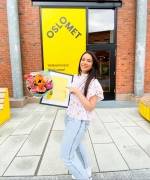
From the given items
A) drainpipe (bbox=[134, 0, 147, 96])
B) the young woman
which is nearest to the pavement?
the young woman

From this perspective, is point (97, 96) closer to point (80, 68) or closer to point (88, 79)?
point (88, 79)

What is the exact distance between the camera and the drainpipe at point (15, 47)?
825 cm

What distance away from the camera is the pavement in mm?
3516

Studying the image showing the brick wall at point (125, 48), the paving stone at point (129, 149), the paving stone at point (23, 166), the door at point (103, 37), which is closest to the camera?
the paving stone at point (23, 166)

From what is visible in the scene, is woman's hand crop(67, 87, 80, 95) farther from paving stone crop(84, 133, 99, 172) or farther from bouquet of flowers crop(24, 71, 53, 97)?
paving stone crop(84, 133, 99, 172)

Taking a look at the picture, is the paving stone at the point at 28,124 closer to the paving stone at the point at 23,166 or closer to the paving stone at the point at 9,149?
the paving stone at the point at 9,149

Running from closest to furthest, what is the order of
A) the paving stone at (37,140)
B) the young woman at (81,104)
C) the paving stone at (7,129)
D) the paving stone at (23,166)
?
the young woman at (81,104) → the paving stone at (23,166) → the paving stone at (37,140) → the paving stone at (7,129)

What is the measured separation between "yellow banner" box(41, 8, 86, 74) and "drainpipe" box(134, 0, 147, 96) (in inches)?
87.3

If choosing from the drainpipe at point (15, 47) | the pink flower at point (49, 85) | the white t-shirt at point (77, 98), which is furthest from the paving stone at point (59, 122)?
the pink flower at point (49, 85)

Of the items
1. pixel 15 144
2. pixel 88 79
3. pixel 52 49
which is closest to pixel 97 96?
pixel 88 79

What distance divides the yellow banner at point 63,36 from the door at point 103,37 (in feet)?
1.21

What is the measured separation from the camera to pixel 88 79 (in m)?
2.61

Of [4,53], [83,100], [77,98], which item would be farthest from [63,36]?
[83,100]

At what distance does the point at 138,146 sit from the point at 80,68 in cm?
265
